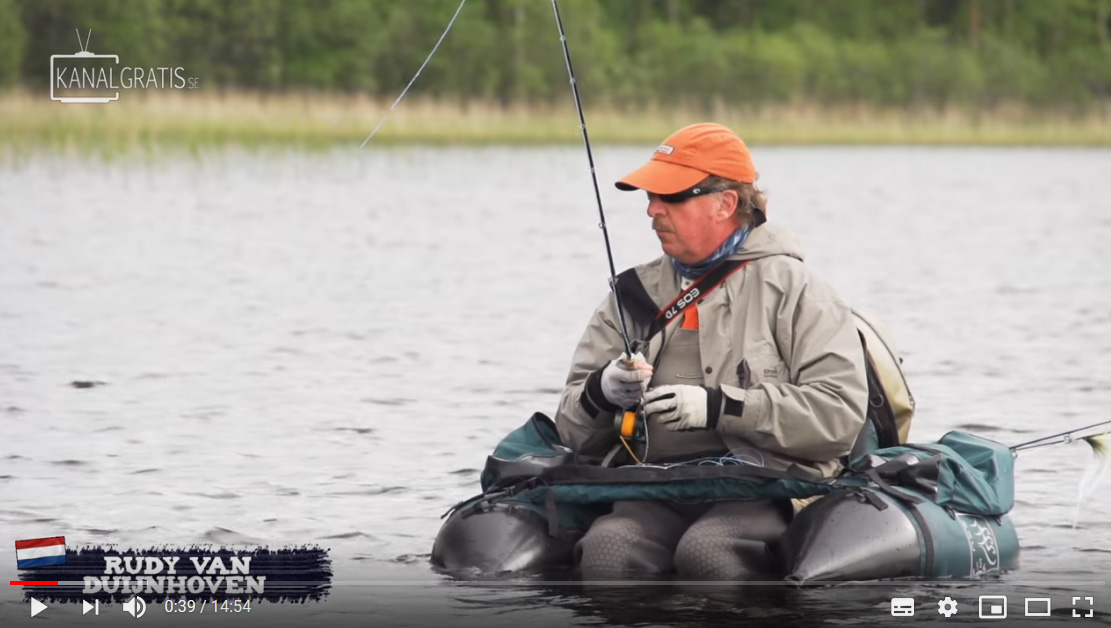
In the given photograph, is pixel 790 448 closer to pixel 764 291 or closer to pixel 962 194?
pixel 764 291

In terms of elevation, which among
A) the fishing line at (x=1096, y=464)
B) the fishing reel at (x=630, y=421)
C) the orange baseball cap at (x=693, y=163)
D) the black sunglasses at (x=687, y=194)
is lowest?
the fishing line at (x=1096, y=464)

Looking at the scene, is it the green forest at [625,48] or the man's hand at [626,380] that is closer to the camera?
the man's hand at [626,380]

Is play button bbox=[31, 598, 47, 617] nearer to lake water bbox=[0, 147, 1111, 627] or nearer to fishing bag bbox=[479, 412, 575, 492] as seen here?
lake water bbox=[0, 147, 1111, 627]

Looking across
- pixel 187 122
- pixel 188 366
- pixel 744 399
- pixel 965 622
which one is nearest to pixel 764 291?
pixel 744 399

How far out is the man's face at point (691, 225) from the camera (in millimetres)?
6301

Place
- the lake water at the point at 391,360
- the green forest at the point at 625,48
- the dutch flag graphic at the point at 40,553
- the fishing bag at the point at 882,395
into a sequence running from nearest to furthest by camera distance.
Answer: the dutch flag graphic at the point at 40,553
the fishing bag at the point at 882,395
the lake water at the point at 391,360
the green forest at the point at 625,48

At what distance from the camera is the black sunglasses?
6274 mm

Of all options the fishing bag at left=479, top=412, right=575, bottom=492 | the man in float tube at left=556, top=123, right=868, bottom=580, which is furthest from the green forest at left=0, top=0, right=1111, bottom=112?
the man in float tube at left=556, top=123, right=868, bottom=580

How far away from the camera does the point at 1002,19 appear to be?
7306 cm
